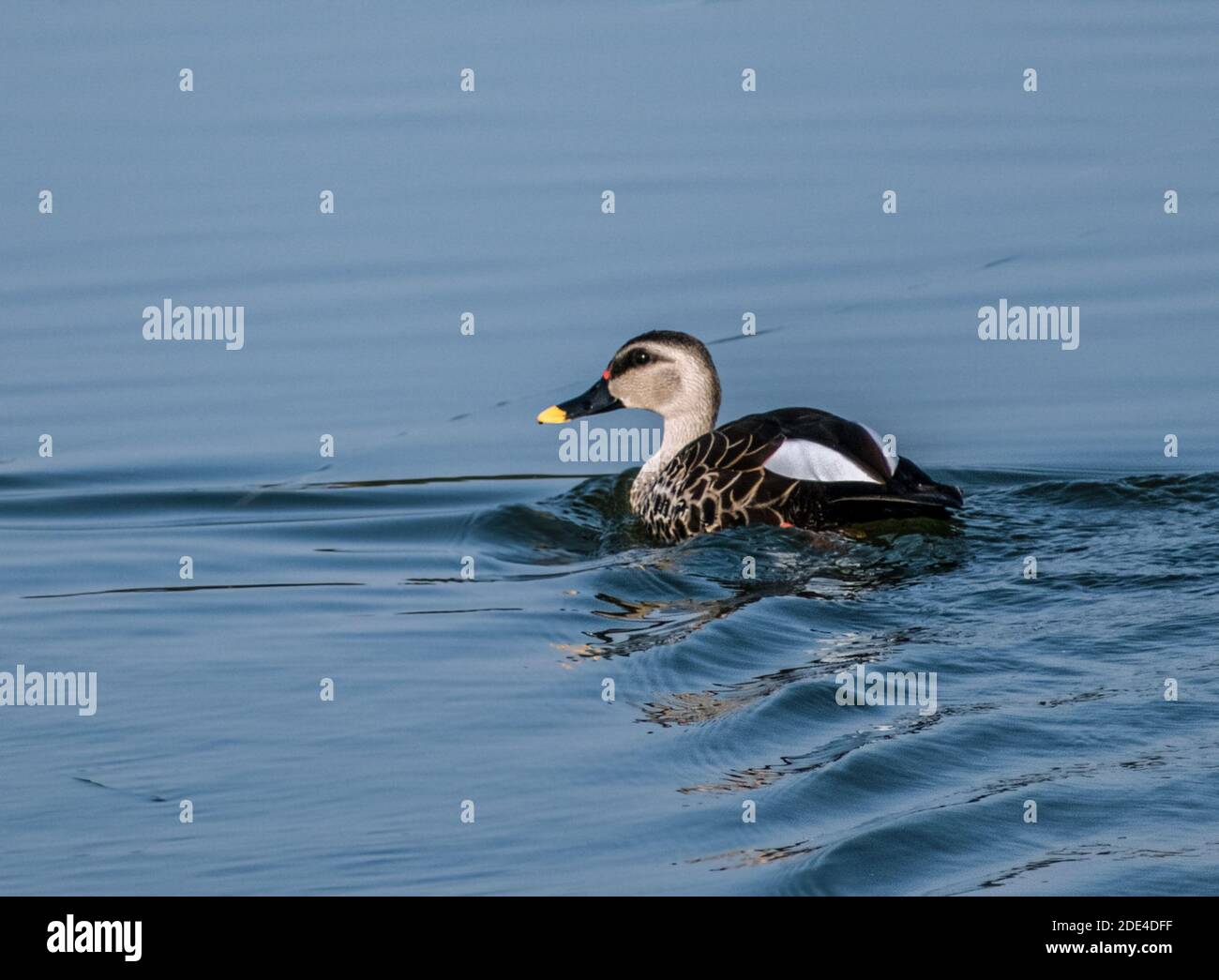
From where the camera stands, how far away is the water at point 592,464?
6.43 m

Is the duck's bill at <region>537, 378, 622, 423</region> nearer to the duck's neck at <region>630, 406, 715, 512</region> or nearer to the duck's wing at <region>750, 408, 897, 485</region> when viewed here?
the duck's neck at <region>630, 406, 715, 512</region>

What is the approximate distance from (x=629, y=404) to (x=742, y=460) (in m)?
1.49

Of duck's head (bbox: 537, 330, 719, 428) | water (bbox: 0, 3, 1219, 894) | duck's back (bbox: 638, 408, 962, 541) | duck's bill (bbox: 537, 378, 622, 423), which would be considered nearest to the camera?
water (bbox: 0, 3, 1219, 894)

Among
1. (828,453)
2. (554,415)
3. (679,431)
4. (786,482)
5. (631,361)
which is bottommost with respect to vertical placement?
(786,482)

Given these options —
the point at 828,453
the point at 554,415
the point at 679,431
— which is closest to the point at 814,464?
the point at 828,453

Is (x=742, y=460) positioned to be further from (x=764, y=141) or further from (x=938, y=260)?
(x=764, y=141)

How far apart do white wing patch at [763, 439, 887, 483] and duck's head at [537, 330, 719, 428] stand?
1.42 metres

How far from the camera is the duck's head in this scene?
440 inches

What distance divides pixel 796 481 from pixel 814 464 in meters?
0.13

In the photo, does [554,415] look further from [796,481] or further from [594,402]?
[796,481]

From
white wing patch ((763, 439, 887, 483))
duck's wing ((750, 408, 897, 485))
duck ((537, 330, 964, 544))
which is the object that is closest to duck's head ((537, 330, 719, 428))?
duck ((537, 330, 964, 544))

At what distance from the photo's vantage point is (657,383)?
1131 centimetres

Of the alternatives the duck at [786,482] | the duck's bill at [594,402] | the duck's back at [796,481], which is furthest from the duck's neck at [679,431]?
the duck's back at [796,481]
